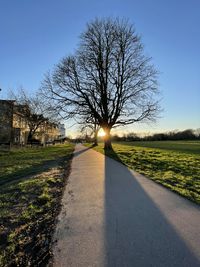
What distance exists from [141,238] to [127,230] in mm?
394

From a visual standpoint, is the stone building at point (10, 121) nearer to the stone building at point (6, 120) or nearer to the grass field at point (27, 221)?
the stone building at point (6, 120)

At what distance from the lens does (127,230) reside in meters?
4.37

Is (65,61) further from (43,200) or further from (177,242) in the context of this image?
(177,242)

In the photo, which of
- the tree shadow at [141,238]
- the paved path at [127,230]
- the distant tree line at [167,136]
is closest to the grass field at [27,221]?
the paved path at [127,230]

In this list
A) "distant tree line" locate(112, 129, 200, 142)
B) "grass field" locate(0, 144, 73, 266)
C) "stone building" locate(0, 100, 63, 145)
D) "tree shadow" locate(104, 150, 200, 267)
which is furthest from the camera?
"distant tree line" locate(112, 129, 200, 142)

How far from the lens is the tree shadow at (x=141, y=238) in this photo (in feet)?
10.9

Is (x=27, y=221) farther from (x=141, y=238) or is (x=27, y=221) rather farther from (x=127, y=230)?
(x=141, y=238)

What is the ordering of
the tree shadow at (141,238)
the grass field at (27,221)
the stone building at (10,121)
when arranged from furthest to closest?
the stone building at (10,121), the grass field at (27,221), the tree shadow at (141,238)

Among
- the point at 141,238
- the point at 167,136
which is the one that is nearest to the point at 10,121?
the point at 141,238

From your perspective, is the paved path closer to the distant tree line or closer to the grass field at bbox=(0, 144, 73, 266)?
the grass field at bbox=(0, 144, 73, 266)

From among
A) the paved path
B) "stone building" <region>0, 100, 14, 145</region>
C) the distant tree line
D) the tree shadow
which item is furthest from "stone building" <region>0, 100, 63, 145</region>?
the distant tree line

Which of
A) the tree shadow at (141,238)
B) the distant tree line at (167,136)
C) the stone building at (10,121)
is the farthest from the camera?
the distant tree line at (167,136)

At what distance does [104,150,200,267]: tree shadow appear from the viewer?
10.9 feet

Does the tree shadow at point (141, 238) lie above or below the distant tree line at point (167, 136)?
below
